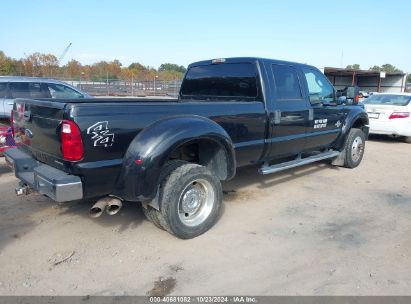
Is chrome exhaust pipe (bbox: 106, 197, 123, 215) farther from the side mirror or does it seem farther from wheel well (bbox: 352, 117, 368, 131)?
wheel well (bbox: 352, 117, 368, 131)

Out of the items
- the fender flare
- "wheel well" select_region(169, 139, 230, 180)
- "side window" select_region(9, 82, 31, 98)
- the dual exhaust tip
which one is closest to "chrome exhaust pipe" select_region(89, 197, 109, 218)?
the dual exhaust tip

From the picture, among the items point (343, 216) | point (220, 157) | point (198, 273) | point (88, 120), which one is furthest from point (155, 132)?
point (343, 216)

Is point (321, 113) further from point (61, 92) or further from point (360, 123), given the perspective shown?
point (61, 92)

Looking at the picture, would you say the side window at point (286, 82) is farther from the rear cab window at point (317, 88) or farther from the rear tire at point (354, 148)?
the rear tire at point (354, 148)

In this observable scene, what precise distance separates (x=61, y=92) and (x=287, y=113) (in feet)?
22.0

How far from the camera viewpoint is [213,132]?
3979mm

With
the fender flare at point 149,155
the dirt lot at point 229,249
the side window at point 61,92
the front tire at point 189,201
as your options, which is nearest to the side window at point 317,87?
the dirt lot at point 229,249

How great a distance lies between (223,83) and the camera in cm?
539

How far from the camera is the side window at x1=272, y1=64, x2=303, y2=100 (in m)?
5.16

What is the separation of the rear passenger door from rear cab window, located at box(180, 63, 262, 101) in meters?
0.32

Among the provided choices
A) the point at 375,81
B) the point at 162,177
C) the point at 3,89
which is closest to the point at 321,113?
the point at 162,177

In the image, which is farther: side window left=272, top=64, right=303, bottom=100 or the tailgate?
side window left=272, top=64, right=303, bottom=100

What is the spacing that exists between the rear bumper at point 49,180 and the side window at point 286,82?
3.04 meters

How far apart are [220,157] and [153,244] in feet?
4.04
